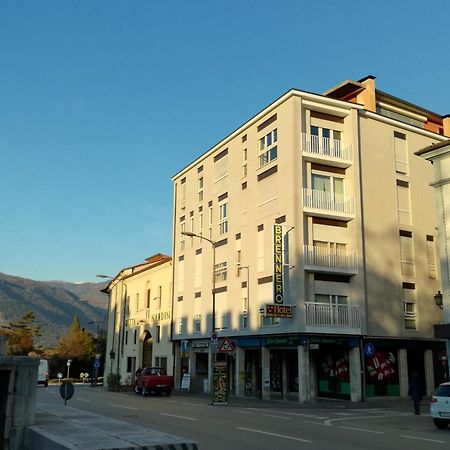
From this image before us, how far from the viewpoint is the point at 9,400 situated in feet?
35.1

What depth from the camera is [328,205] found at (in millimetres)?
32344

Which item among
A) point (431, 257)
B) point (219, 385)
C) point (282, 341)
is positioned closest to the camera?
point (219, 385)

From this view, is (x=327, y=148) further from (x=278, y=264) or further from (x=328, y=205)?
(x=278, y=264)

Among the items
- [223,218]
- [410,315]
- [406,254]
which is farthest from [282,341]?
[223,218]

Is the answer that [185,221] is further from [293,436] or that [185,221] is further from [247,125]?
[293,436]

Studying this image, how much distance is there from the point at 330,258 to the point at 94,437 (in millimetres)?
24206

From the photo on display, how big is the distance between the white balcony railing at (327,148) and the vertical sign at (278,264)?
4945mm

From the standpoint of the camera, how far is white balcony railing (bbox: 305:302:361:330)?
98.6ft

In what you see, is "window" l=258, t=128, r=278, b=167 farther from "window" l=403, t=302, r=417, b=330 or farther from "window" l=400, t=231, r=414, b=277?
"window" l=403, t=302, r=417, b=330

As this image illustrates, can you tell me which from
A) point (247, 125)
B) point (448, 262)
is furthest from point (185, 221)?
point (448, 262)

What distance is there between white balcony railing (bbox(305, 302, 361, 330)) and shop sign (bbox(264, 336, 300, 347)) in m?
1.17

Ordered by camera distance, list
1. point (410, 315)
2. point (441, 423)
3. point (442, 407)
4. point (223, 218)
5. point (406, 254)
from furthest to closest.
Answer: point (223, 218) → point (406, 254) → point (410, 315) → point (441, 423) → point (442, 407)

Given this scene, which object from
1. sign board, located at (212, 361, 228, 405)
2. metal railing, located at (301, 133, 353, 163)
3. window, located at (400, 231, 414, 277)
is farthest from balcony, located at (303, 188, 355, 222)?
sign board, located at (212, 361, 228, 405)

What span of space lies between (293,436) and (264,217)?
2028cm
